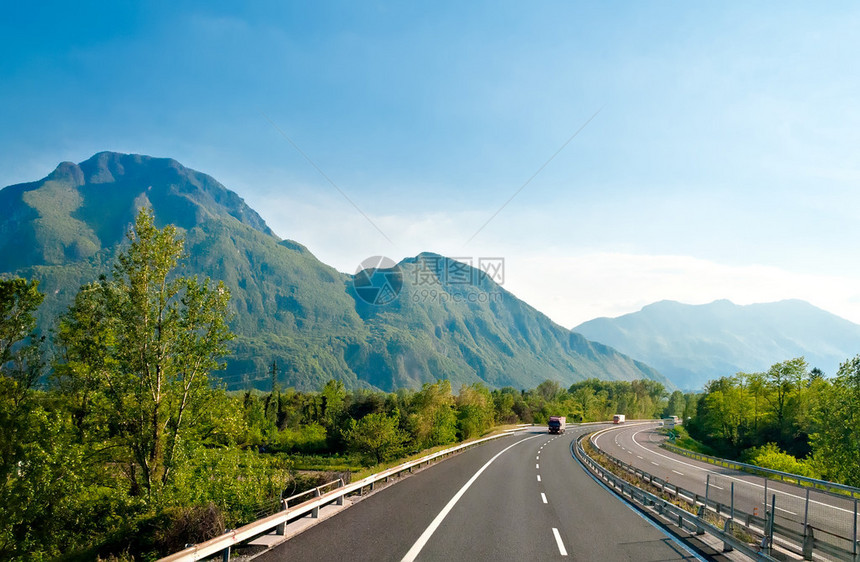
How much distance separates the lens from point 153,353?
2131 centimetres

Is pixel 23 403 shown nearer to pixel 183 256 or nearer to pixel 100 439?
pixel 100 439

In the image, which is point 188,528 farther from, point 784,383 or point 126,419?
point 784,383

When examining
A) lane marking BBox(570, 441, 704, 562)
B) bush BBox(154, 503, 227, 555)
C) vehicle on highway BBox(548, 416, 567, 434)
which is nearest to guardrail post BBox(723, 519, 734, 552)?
lane marking BBox(570, 441, 704, 562)

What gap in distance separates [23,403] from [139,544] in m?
18.3

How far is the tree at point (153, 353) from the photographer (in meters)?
21.0

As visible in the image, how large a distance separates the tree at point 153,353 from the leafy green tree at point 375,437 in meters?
29.7

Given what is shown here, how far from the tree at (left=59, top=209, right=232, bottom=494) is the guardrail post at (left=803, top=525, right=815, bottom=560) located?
2128 cm

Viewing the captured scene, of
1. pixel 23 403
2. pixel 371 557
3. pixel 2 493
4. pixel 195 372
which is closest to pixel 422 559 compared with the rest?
pixel 371 557

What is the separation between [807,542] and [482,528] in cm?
695

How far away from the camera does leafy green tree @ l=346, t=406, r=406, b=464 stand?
50844 millimetres

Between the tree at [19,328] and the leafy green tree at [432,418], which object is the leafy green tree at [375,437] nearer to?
the leafy green tree at [432,418]

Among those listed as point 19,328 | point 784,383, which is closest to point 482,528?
point 19,328

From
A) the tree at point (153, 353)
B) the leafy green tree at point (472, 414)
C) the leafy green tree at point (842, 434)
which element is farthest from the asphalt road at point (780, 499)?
the leafy green tree at point (472, 414)

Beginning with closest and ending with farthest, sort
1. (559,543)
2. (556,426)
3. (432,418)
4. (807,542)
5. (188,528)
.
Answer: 1. (807,542)
2. (188,528)
3. (559,543)
4. (432,418)
5. (556,426)
